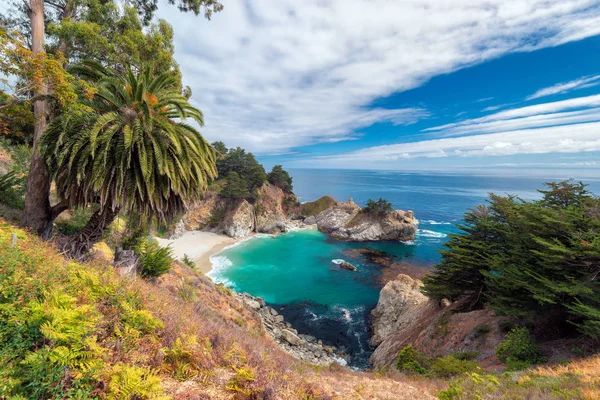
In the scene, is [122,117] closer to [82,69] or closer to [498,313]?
[82,69]

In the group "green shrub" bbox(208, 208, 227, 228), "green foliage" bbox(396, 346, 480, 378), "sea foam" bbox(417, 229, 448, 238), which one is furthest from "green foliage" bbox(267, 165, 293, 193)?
"green foliage" bbox(396, 346, 480, 378)

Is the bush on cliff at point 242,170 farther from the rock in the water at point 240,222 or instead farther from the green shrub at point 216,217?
the green shrub at point 216,217

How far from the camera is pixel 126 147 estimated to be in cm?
772

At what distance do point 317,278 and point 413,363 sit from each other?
79.2 ft

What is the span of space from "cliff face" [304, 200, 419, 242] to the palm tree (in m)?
48.2

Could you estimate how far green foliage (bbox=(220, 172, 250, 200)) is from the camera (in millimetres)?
53969

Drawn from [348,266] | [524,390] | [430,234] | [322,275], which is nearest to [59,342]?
[524,390]

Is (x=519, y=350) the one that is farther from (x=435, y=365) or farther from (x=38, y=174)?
(x=38, y=174)

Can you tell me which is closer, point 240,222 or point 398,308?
point 398,308

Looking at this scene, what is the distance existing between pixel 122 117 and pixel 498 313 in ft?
69.7

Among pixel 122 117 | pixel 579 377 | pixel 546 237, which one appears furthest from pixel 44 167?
pixel 546 237

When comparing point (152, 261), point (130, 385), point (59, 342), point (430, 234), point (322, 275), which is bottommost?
point (322, 275)

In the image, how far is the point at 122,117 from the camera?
8617 millimetres

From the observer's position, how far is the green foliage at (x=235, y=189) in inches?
2125
